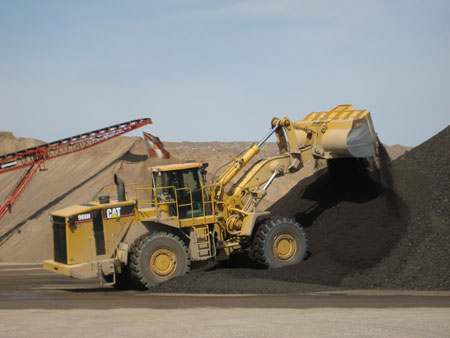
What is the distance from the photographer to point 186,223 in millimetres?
13969

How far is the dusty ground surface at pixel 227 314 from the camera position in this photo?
8.54 m

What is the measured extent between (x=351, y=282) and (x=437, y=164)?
515cm

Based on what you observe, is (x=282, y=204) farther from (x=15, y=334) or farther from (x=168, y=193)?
(x=15, y=334)

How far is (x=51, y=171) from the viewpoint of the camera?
3212 cm

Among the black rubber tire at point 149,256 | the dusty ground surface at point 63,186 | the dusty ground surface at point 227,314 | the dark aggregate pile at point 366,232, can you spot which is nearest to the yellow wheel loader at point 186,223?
the black rubber tire at point 149,256

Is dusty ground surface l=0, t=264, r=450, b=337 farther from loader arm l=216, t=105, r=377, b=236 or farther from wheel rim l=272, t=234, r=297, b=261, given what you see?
loader arm l=216, t=105, r=377, b=236

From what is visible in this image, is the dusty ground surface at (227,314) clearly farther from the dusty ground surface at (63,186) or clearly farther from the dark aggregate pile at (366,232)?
the dusty ground surface at (63,186)

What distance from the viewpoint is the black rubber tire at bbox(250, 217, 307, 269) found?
46.9 ft

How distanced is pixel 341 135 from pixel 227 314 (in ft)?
22.3

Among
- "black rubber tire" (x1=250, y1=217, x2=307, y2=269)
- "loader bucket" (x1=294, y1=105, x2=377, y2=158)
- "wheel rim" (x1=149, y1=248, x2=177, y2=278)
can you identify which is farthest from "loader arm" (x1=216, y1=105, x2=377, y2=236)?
"wheel rim" (x1=149, y1=248, x2=177, y2=278)

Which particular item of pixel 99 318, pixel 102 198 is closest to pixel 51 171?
pixel 102 198

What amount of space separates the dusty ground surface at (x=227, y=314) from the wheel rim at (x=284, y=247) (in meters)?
2.37

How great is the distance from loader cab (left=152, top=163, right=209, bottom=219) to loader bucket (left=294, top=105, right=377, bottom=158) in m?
3.19

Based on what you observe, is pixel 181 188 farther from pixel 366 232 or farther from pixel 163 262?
pixel 366 232
